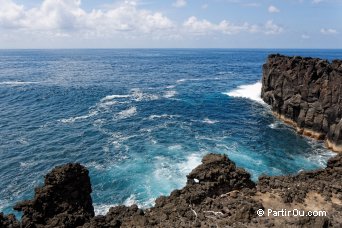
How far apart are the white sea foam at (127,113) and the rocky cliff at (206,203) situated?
1718 inches

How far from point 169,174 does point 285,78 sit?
134 feet

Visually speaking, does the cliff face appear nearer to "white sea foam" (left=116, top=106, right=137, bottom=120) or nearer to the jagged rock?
"white sea foam" (left=116, top=106, right=137, bottom=120)

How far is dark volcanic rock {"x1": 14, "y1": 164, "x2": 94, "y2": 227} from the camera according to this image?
953 inches

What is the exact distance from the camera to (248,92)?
334ft

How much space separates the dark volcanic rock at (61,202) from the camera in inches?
953

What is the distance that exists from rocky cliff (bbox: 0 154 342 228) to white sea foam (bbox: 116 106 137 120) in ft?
143

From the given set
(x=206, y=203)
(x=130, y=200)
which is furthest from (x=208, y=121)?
(x=206, y=203)

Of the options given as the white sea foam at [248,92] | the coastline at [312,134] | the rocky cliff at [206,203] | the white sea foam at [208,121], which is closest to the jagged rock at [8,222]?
the rocky cliff at [206,203]

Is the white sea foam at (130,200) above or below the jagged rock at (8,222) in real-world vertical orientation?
below

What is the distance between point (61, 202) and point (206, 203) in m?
10.7

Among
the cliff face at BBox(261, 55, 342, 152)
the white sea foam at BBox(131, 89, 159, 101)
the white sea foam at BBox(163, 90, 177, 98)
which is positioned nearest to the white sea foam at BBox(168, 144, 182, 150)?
the cliff face at BBox(261, 55, 342, 152)

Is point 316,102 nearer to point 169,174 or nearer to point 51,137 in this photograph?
point 169,174

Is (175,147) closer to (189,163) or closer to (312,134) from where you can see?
(189,163)

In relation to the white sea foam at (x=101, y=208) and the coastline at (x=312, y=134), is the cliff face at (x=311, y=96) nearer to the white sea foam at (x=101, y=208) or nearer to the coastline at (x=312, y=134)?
the coastline at (x=312, y=134)
